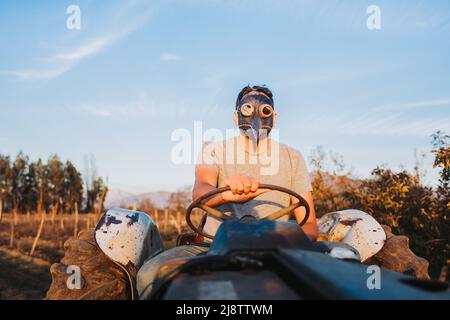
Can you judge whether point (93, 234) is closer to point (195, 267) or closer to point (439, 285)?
point (195, 267)

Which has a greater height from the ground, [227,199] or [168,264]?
[227,199]

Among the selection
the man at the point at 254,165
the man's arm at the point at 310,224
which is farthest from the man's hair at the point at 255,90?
the man's arm at the point at 310,224

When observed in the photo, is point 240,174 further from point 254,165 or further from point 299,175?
point 299,175

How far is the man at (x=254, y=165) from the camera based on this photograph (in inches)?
151

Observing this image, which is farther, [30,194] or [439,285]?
[30,194]

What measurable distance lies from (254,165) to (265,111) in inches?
21.6

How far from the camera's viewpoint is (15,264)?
15.9 metres

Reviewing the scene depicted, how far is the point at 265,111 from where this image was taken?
3834 mm

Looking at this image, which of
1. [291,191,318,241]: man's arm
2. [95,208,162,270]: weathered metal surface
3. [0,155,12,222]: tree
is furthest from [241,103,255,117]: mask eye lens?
[0,155,12,222]: tree

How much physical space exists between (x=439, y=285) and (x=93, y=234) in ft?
9.21
